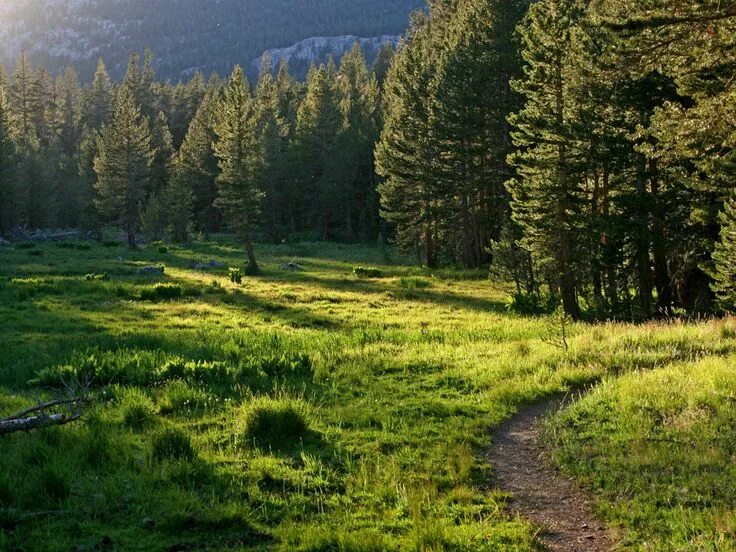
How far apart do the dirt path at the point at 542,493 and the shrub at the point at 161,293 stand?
20110 mm

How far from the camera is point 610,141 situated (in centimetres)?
1969

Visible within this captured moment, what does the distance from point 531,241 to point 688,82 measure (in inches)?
373

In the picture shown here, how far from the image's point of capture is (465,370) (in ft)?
36.9

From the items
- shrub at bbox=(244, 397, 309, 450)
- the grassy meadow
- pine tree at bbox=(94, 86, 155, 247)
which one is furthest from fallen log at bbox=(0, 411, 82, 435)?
pine tree at bbox=(94, 86, 155, 247)

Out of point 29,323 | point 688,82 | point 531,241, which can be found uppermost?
point 688,82

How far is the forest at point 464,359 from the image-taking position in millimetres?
5418

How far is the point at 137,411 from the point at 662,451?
6.72 m

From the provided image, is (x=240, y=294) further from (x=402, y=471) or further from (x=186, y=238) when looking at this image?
(x=186, y=238)

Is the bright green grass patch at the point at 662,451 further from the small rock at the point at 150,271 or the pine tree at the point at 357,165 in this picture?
the pine tree at the point at 357,165

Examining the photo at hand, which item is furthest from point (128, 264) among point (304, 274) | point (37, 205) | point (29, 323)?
point (37, 205)

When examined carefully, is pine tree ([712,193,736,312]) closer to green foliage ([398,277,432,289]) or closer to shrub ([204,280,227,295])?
green foliage ([398,277,432,289])

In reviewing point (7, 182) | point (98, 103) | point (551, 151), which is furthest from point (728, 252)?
point (98, 103)

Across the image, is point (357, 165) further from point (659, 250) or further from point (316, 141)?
point (659, 250)

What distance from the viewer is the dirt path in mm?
5090
